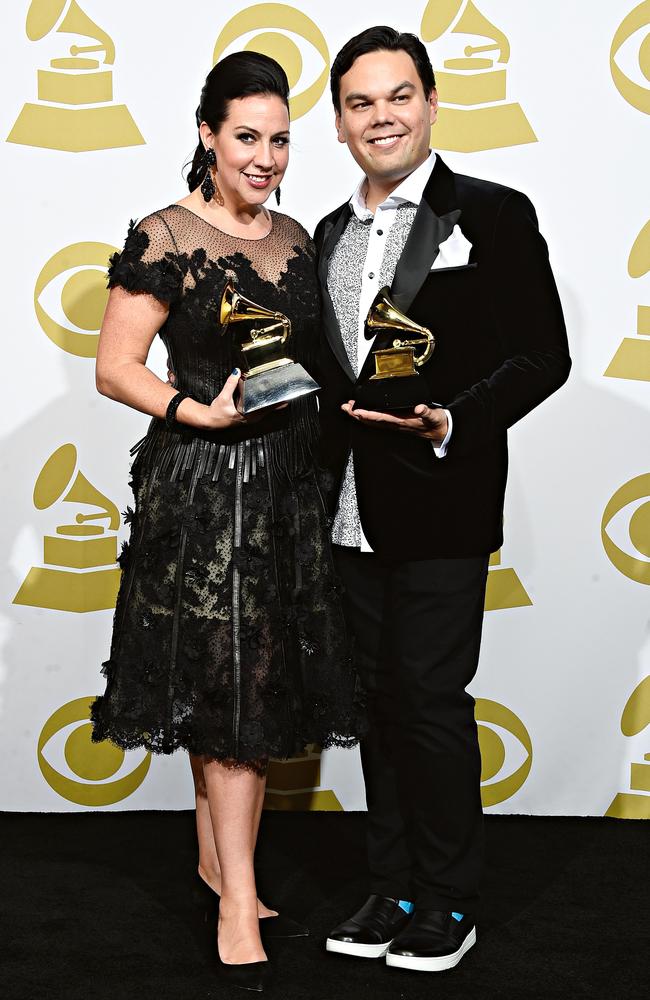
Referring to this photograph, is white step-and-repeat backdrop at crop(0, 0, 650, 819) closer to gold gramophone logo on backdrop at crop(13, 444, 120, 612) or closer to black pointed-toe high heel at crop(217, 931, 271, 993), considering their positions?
gold gramophone logo on backdrop at crop(13, 444, 120, 612)

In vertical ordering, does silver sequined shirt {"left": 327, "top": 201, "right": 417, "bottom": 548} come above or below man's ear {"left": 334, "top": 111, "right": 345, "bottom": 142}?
below

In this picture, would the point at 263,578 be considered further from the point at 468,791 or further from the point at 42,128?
the point at 42,128

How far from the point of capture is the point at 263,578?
231cm

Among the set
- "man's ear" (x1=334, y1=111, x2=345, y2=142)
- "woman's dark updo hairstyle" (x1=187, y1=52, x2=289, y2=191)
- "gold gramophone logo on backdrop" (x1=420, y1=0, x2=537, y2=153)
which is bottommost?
"man's ear" (x1=334, y1=111, x2=345, y2=142)

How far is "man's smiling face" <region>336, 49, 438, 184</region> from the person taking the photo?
2.32 m

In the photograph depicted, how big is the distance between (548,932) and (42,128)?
2417mm

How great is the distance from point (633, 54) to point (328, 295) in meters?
1.36

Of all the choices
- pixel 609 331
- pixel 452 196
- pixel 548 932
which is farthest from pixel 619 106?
pixel 548 932

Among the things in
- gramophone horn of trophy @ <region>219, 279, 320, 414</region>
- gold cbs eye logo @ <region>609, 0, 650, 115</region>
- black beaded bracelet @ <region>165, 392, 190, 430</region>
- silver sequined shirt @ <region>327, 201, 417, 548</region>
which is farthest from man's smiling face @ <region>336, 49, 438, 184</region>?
gold cbs eye logo @ <region>609, 0, 650, 115</region>

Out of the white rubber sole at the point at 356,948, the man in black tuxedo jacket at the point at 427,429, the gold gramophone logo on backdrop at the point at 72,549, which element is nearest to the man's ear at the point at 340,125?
the man in black tuxedo jacket at the point at 427,429

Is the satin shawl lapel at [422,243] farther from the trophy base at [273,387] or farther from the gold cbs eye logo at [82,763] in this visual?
the gold cbs eye logo at [82,763]

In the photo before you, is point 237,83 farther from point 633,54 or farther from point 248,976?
point 248,976

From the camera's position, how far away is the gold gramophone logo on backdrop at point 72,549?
3.33m

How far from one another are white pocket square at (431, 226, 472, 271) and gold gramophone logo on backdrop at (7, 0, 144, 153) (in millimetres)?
1271
